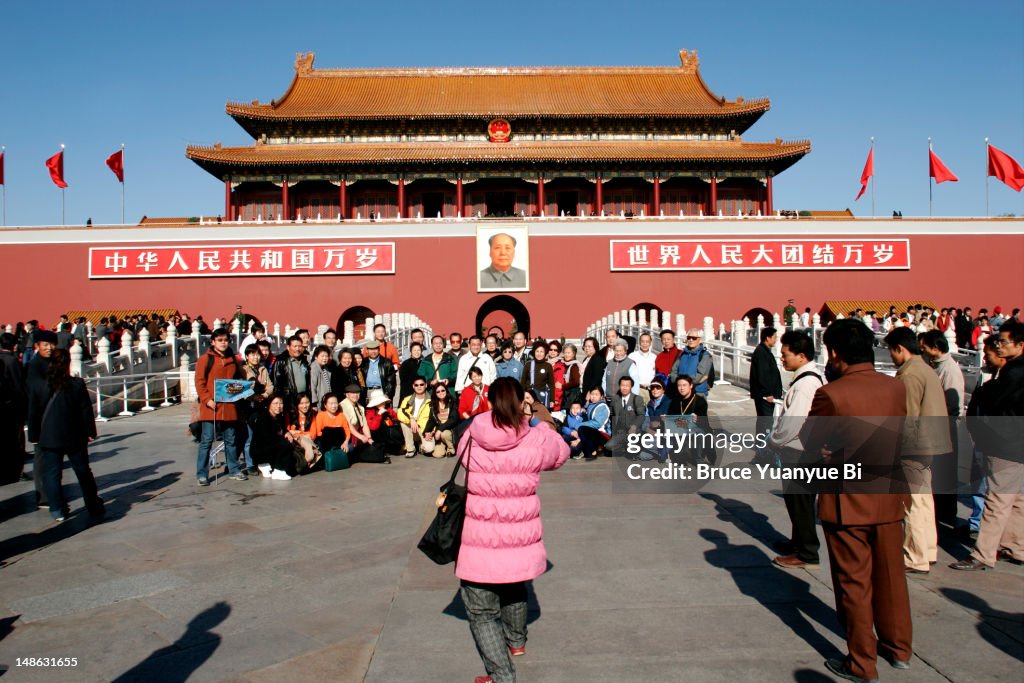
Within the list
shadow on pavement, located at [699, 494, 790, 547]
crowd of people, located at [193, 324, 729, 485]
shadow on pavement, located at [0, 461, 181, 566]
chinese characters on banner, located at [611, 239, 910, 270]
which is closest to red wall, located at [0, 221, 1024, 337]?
chinese characters on banner, located at [611, 239, 910, 270]

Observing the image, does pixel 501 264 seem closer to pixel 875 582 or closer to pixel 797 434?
pixel 797 434

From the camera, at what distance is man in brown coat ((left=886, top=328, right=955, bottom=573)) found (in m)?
3.85

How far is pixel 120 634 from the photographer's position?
3.53m

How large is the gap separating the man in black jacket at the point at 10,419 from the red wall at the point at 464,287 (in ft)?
53.1

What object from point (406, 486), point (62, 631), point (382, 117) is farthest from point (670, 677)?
point (382, 117)

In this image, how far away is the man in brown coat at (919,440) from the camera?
3.85 meters

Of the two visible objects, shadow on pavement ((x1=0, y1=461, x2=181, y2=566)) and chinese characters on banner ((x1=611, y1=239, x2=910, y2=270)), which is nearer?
shadow on pavement ((x1=0, y1=461, x2=181, y2=566))

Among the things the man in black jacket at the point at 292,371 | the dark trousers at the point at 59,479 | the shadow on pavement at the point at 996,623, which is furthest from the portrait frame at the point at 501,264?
the shadow on pavement at the point at 996,623

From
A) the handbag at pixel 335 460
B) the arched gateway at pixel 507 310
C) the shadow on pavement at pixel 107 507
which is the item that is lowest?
the shadow on pavement at pixel 107 507

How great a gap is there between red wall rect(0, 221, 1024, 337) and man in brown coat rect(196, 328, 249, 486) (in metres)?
15.9

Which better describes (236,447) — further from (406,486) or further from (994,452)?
(994,452)

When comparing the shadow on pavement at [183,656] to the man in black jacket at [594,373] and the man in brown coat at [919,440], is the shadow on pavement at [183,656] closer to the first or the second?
the man in brown coat at [919,440]

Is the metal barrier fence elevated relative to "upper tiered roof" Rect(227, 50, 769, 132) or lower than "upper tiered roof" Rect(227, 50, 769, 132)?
lower

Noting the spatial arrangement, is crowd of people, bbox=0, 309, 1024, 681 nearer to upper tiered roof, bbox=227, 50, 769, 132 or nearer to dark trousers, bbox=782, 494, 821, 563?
dark trousers, bbox=782, 494, 821, 563
